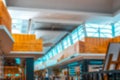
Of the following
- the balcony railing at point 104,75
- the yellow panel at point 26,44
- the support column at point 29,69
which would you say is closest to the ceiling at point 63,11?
the yellow panel at point 26,44

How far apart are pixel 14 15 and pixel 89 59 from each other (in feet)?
20.8

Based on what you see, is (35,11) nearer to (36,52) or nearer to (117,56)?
(36,52)

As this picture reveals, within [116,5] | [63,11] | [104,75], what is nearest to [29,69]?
[63,11]

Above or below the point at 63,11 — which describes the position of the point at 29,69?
below

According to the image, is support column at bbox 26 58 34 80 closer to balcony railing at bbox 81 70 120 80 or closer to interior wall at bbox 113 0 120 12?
interior wall at bbox 113 0 120 12

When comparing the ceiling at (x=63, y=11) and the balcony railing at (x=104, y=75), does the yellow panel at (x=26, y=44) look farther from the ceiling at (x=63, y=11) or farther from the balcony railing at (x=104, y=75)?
the balcony railing at (x=104, y=75)

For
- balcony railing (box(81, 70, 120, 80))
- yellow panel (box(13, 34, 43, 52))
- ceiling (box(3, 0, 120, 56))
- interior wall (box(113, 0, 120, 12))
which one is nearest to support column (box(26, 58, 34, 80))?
yellow panel (box(13, 34, 43, 52))

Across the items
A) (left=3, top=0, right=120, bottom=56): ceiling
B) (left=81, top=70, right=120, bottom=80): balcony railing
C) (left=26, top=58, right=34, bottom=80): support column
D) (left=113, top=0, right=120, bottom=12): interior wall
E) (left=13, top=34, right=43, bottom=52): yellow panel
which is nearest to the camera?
(left=81, top=70, right=120, bottom=80): balcony railing

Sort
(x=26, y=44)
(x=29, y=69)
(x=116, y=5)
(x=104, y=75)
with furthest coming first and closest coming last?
(x=116, y=5)
(x=29, y=69)
(x=26, y=44)
(x=104, y=75)

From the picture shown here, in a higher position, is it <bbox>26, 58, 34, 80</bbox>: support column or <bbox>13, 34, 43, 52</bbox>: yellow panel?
<bbox>13, 34, 43, 52</bbox>: yellow panel

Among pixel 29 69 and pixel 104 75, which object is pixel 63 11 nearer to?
pixel 29 69

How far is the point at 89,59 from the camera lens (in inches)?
653

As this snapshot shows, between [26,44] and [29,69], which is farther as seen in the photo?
[29,69]

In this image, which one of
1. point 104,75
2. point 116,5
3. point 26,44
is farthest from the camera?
point 116,5
